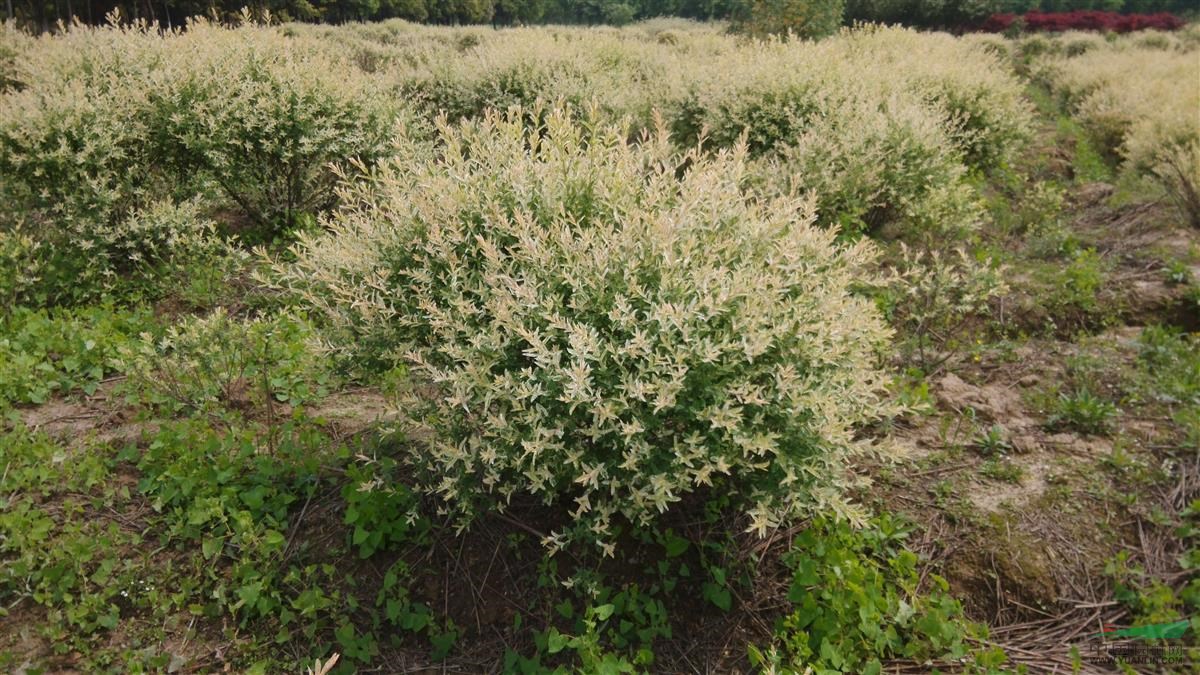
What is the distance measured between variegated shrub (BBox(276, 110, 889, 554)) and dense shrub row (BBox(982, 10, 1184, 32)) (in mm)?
34705

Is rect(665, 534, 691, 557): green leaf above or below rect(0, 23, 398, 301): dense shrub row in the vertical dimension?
below

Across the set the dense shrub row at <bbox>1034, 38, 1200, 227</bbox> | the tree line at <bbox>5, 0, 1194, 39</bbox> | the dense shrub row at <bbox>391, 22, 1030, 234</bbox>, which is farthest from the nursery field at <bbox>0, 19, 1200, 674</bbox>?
the tree line at <bbox>5, 0, 1194, 39</bbox>

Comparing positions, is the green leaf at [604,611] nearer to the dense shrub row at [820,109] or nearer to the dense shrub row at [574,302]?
the dense shrub row at [574,302]

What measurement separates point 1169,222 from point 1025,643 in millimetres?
5411

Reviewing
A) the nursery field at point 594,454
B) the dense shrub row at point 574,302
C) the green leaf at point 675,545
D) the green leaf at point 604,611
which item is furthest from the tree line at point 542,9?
the green leaf at point 604,611

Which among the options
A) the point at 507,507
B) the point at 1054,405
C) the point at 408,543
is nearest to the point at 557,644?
the point at 507,507

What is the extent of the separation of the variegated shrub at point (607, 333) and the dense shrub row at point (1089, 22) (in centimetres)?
3470

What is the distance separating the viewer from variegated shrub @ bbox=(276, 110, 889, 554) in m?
2.34

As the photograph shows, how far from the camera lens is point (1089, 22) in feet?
103

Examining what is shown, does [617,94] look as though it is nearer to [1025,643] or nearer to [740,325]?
[740,325]

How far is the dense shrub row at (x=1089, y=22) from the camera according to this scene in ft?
97.4

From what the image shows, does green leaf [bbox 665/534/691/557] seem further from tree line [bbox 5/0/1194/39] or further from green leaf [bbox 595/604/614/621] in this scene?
tree line [bbox 5/0/1194/39]

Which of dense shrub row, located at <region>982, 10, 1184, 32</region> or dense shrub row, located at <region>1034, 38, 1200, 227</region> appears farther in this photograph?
dense shrub row, located at <region>982, 10, 1184, 32</region>

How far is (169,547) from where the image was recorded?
121 inches
